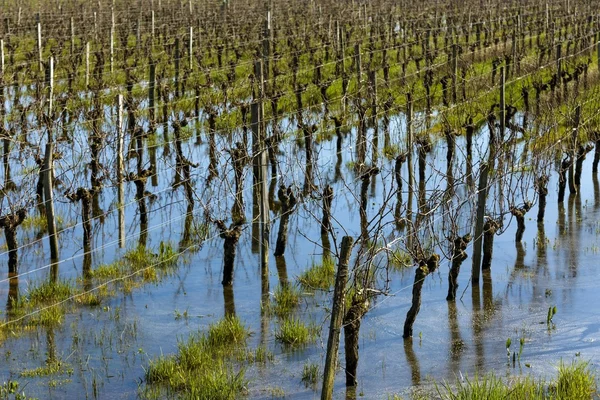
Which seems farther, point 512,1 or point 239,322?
point 512,1

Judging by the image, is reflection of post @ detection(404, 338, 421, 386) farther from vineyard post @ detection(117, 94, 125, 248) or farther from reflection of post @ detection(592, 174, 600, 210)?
reflection of post @ detection(592, 174, 600, 210)

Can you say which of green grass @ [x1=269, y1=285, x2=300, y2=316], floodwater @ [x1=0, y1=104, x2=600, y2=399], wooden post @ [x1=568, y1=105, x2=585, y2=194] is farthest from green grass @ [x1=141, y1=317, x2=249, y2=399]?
wooden post @ [x1=568, y1=105, x2=585, y2=194]

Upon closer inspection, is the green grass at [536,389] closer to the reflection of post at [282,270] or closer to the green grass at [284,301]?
the green grass at [284,301]

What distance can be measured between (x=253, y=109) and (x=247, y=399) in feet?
14.3

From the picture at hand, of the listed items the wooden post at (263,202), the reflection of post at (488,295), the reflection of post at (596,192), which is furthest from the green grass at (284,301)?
the reflection of post at (596,192)

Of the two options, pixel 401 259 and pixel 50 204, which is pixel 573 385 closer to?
pixel 401 259

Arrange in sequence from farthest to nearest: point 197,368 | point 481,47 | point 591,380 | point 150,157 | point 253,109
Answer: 1. point 481,47
2. point 150,157
3. point 253,109
4. point 197,368
5. point 591,380

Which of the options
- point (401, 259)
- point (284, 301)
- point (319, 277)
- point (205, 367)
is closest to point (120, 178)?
point (319, 277)

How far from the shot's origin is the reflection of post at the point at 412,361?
8.33m

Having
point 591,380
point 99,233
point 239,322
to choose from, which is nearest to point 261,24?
point 99,233

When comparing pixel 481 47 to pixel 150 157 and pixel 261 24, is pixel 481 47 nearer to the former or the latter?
pixel 261 24

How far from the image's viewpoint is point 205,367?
827 cm

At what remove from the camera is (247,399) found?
25.6 feet

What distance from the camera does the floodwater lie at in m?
8.42
